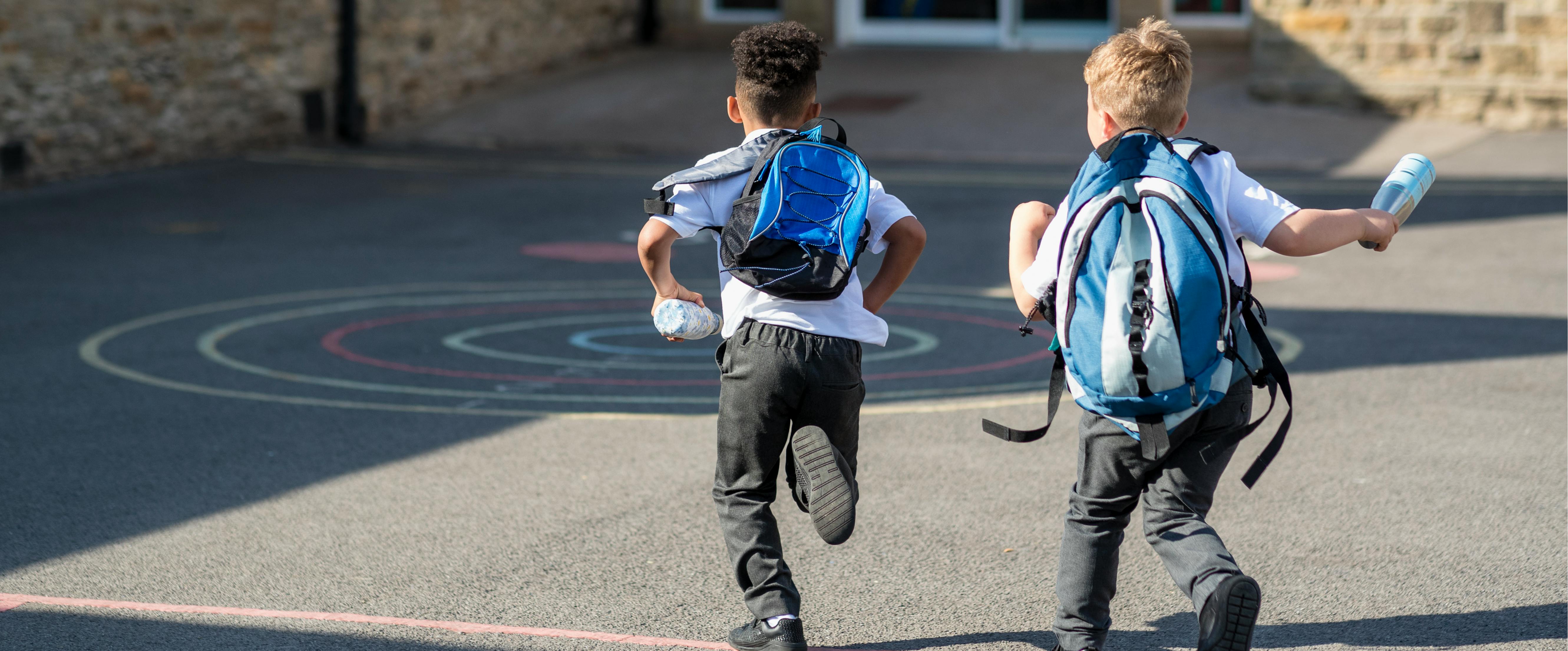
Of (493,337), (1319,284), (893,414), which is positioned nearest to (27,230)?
(493,337)

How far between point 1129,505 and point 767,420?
2.82 feet

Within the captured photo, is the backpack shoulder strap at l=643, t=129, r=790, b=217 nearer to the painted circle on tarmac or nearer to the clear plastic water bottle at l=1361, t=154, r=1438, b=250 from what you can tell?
the clear plastic water bottle at l=1361, t=154, r=1438, b=250

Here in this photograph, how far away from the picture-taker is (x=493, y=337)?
8367 mm

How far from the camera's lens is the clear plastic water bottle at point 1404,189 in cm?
349

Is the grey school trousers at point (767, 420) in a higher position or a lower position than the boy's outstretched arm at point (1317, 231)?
lower

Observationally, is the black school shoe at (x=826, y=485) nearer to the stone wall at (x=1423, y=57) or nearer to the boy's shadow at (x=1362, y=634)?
the boy's shadow at (x=1362, y=634)

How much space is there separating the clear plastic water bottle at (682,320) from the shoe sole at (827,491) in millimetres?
360

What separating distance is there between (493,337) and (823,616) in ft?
14.9

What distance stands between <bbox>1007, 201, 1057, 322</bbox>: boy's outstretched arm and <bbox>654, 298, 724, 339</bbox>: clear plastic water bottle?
71 centimetres

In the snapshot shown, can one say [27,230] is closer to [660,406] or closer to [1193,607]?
[660,406]

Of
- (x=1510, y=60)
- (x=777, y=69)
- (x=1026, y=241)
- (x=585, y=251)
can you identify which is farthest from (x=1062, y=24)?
(x=1026, y=241)

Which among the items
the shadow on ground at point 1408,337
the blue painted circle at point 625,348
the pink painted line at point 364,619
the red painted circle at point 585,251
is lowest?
the red painted circle at point 585,251

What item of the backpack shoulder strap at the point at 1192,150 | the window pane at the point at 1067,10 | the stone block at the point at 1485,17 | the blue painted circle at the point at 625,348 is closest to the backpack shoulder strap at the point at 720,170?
the backpack shoulder strap at the point at 1192,150

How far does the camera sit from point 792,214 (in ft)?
11.8
